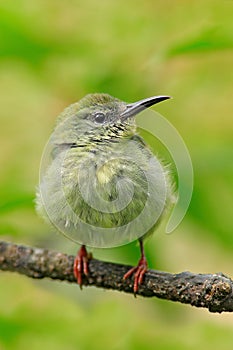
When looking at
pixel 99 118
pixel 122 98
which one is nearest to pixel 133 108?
pixel 99 118

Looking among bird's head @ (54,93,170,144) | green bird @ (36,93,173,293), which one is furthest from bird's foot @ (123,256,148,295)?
bird's head @ (54,93,170,144)

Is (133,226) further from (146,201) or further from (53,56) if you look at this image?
(53,56)

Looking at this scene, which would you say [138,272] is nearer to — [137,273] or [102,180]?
[137,273]

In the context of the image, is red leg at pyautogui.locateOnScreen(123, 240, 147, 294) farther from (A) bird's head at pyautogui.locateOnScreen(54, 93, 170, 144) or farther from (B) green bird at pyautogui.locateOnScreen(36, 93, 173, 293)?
(A) bird's head at pyautogui.locateOnScreen(54, 93, 170, 144)

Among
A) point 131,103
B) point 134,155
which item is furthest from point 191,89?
point 134,155

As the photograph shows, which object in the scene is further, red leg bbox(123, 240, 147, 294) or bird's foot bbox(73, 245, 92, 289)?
bird's foot bbox(73, 245, 92, 289)

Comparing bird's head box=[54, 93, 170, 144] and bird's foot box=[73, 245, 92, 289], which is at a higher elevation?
bird's head box=[54, 93, 170, 144]
